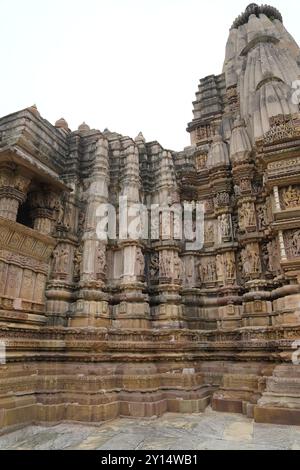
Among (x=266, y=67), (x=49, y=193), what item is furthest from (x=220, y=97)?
(x=49, y=193)

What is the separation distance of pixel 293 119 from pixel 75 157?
6902mm

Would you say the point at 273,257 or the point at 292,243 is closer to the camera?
the point at 292,243

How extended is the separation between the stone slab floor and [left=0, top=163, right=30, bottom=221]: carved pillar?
4894mm

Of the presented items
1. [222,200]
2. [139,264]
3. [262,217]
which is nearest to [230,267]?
[262,217]

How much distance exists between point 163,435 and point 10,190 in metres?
6.53

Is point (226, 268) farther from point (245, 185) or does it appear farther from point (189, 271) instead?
point (245, 185)

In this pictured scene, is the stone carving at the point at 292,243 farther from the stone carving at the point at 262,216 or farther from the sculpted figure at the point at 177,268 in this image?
the sculpted figure at the point at 177,268

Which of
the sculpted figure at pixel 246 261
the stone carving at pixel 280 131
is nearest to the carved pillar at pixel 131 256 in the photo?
the sculpted figure at pixel 246 261

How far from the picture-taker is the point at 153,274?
10.2 metres

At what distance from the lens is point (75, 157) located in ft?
36.6

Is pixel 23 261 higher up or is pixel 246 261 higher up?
pixel 246 261

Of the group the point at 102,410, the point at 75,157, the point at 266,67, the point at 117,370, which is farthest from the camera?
the point at 266,67

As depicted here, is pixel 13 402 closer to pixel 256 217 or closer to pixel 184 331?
pixel 184 331

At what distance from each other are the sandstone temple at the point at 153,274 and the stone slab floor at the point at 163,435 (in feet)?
1.33
